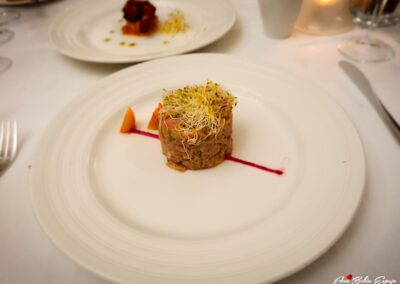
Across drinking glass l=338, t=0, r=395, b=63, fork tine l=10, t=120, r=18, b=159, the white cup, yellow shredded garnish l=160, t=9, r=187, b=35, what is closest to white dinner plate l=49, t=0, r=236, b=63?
yellow shredded garnish l=160, t=9, r=187, b=35

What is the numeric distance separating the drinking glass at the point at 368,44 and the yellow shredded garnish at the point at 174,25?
0.84 meters

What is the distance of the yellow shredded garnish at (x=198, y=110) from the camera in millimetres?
1082

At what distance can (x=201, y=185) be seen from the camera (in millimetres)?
1118

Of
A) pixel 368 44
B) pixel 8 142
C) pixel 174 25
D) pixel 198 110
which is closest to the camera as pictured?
pixel 198 110

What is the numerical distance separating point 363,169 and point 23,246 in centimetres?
100

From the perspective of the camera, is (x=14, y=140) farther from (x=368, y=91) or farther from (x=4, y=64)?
(x=368, y=91)

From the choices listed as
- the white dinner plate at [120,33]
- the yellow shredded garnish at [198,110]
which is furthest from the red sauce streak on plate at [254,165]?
the white dinner plate at [120,33]

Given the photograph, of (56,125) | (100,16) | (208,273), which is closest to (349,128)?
(208,273)

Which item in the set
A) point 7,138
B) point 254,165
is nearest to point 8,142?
point 7,138

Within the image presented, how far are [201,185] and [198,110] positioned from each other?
0.25 m

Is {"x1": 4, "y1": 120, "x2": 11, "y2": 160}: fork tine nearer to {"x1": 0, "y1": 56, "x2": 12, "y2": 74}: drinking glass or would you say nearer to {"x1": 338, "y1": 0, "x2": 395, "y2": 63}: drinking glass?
{"x1": 0, "y1": 56, "x2": 12, "y2": 74}: drinking glass

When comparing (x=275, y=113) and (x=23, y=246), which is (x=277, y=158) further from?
(x=23, y=246)

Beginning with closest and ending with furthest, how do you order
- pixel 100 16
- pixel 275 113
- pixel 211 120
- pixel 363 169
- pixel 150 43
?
pixel 363 169
pixel 211 120
pixel 275 113
pixel 150 43
pixel 100 16

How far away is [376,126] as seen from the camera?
1229 millimetres
